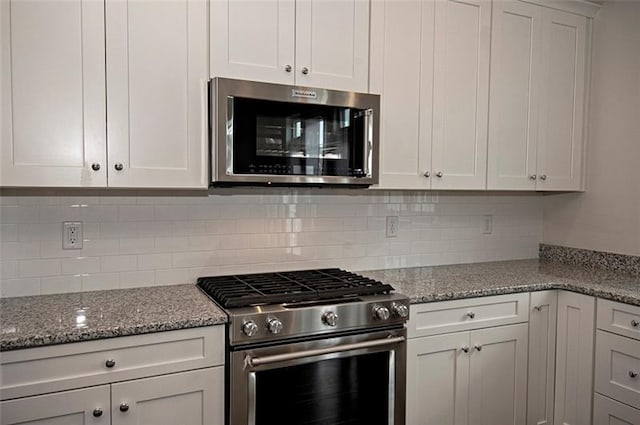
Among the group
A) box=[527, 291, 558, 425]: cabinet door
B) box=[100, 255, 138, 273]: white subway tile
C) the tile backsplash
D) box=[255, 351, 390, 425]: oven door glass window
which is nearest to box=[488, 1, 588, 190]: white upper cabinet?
the tile backsplash

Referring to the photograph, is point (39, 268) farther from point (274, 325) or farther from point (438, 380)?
point (438, 380)

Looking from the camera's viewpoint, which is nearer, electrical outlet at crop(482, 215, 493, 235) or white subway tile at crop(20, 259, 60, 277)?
white subway tile at crop(20, 259, 60, 277)

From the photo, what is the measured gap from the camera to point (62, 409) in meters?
1.71

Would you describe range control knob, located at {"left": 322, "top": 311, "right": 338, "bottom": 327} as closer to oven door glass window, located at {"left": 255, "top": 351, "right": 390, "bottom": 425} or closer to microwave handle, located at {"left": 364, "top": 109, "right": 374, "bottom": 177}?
oven door glass window, located at {"left": 255, "top": 351, "right": 390, "bottom": 425}

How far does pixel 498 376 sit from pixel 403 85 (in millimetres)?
1535

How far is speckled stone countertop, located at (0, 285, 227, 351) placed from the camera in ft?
5.56

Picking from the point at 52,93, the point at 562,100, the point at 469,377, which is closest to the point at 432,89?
the point at 562,100

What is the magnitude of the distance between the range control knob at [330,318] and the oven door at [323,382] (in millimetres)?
76

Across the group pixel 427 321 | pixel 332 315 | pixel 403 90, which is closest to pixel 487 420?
pixel 427 321

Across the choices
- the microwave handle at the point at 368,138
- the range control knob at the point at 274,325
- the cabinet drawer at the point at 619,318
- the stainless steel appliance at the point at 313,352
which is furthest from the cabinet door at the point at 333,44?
the cabinet drawer at the point at 619,318

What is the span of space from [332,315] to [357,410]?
0.46m

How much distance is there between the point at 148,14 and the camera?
6.81 ft

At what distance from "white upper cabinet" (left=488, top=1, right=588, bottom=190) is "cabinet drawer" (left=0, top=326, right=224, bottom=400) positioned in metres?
1.84

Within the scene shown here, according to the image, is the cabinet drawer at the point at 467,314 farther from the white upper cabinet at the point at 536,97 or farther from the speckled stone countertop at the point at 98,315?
the speckled stone countertop at the point at 98,315
